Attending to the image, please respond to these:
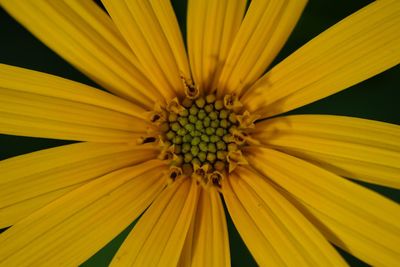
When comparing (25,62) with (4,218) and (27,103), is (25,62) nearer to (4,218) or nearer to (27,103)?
(27,103)

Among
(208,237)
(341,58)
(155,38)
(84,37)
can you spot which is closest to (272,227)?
(208,237)

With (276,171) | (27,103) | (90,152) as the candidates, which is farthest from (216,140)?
(27,103)

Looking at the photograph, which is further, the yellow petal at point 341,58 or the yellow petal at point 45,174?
the yellow petal at point 45,174

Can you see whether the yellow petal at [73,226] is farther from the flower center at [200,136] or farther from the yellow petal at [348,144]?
the yellow petal at [348,144]

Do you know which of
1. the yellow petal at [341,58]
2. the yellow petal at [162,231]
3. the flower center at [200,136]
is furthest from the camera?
the flower center at [200,136]

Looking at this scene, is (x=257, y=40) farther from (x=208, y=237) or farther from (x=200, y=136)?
(x=208, y=237)

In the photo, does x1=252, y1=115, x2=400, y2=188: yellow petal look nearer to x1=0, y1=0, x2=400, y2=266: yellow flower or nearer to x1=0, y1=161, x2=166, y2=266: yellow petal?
x1=0, y1=0, x2=400, y2=266: yellow flower

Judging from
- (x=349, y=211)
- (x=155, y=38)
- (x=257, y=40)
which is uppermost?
(x=155, y=38)

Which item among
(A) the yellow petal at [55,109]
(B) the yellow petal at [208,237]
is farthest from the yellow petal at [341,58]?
(A) the yellow petal at [55,109]
